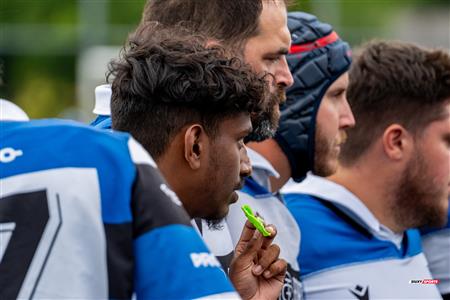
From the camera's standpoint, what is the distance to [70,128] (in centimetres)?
206

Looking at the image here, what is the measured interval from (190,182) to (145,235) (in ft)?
1.63

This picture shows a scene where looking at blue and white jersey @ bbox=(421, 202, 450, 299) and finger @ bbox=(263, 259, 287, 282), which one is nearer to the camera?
finger @ bbox=(263, 259, 287, 282)

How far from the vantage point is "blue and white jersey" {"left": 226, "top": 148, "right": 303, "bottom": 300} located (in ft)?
11.8

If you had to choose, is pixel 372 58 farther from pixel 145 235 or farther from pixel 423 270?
pixel 145 235

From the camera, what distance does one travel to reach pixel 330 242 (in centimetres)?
425

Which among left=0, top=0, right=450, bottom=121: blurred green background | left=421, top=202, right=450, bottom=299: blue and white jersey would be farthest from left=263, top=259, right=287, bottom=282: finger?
left=0, top=0, right=450, bottom=121: blurred green background

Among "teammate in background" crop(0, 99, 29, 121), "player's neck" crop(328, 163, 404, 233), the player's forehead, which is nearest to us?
"teammate in background" crop(0, 99, 29, 121)

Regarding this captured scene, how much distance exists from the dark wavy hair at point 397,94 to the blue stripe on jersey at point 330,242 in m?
0.39

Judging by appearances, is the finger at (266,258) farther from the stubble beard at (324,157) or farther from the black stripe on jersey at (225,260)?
Result: the stubble beard at (324,157)

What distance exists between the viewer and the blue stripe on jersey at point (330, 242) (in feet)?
13.9

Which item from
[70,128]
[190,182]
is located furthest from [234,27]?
[70,128]

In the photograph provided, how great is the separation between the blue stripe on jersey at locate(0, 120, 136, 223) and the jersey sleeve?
3 centimetres

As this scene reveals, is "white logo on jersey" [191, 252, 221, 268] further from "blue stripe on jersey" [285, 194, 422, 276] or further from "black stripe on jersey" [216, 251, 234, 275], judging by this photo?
"blue stripe on jersey" [285, 194, 422, 276]

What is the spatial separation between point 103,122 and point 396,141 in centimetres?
193
